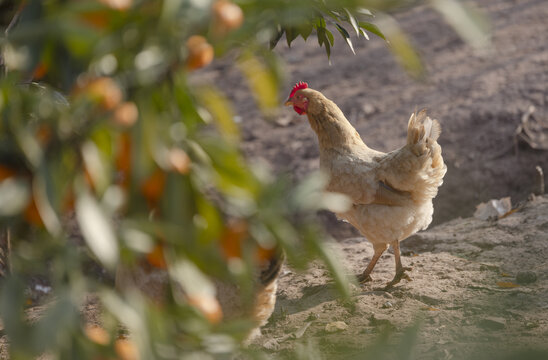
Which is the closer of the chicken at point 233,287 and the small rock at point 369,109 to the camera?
the chicken at point 233,287

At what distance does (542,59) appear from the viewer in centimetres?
566

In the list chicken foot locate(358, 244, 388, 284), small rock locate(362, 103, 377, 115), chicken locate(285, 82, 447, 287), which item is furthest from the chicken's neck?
small rock locate(362, 103, 377, 115)

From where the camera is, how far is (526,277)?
Answer: 10.1 ft

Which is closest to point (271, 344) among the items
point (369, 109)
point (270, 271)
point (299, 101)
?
point (270, 271)

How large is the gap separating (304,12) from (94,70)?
12.2 inches

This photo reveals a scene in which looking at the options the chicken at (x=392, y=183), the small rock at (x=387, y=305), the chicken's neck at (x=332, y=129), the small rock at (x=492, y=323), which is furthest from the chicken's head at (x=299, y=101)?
the small rock at (x=492, y=323)

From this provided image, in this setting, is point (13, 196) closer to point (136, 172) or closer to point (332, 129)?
A: point (136, 172)

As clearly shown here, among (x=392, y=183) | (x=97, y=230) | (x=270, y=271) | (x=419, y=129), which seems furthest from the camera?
(x=392, y=183)

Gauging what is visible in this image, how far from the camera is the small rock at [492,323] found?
105 inches

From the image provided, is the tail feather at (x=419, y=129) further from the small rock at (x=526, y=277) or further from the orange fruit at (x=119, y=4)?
the orange fruit at (x=119, y=4)

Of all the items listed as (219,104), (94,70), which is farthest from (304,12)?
(94,70)

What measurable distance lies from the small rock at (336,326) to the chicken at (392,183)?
53cm

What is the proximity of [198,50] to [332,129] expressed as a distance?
2.75m

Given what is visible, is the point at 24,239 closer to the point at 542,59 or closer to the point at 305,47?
the point at 542,59
